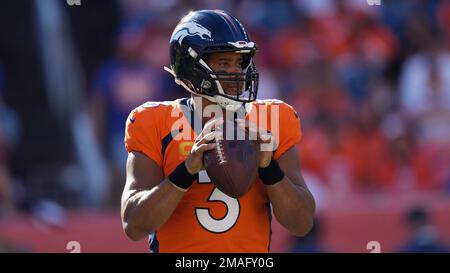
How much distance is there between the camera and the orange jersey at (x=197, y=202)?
13.7ft

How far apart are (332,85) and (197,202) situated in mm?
5432

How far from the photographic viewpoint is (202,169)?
4.04m

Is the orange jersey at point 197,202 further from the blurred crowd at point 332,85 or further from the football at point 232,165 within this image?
the blurred crowd at point 332,85

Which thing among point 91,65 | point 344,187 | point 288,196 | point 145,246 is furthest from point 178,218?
point 91,65

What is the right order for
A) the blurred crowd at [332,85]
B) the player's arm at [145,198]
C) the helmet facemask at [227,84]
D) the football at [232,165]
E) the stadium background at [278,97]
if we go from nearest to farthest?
the football at [232,165]
the player's arm at [145,198]
the helmet facemask at [227,84]
the stadium background at [278,97]
the blurred crowd at [332,85]

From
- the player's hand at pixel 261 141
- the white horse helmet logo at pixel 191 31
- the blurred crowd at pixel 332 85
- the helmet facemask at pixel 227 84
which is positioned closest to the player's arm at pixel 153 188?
the player's hand at pixel 261 141

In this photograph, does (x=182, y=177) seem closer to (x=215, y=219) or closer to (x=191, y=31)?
(x=215, y=219)

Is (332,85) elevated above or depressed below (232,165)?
below

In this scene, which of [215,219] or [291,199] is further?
[215,219]

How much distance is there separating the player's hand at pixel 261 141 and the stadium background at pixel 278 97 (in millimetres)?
4340

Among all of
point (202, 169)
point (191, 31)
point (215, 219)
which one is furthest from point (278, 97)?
point (202, 169)

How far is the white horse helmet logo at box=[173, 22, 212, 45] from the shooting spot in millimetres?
4191

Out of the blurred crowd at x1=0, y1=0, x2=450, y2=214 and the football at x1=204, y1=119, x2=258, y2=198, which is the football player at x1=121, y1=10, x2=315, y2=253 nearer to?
the football at x1=204, y1=119, x2=258, y2=198

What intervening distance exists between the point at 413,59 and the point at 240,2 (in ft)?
5.86
